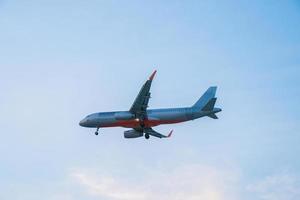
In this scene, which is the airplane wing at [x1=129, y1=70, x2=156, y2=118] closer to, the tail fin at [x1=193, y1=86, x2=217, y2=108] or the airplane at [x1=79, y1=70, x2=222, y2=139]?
the airplane at [x1=79, y1=70, x2=222, y2=139]

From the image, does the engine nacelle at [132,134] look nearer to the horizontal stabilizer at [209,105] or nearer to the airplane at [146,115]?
the airplane at [146,115]

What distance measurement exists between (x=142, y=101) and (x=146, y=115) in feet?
11.9

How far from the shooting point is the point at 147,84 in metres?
116

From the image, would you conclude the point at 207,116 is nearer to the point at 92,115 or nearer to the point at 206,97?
the point at 206,97

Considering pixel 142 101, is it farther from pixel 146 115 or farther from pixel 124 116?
pixel 124 116

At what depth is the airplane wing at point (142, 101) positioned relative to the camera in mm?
115875

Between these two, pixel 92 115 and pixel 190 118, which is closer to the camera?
pixel 190 118

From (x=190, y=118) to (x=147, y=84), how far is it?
433 inches

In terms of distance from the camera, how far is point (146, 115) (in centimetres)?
12250

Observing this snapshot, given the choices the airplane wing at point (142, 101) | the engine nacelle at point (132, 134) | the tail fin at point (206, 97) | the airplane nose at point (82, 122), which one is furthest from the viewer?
the airplane nose at point (82, 122)

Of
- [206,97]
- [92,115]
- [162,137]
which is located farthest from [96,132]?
[206,97]

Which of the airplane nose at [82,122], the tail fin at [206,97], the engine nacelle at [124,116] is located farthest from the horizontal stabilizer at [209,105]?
the airplane nose at [82,122]

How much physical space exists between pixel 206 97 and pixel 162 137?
10889 millimetres

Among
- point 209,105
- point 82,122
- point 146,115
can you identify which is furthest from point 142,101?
point 82,122
